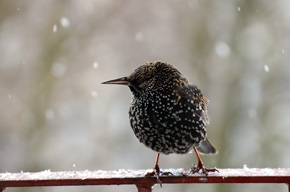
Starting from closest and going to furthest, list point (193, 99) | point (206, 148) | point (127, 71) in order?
point (193, 99)
point (206, 148)
point (127, 71)

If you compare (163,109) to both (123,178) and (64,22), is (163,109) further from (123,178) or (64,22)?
(64,22)

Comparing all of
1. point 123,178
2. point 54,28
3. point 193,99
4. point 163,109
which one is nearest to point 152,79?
point 163,109

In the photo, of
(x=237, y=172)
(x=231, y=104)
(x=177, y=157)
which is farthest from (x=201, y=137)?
(x=177, y=157)

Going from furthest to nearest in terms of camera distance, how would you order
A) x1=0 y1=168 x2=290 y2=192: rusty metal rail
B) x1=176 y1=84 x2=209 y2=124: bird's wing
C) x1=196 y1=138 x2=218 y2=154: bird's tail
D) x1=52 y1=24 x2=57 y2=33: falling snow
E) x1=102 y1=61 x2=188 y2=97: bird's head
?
x1=52 y1=24 x2=57 y2=33: falling snow
x1=196 y1=138 x2=218 y2=154: bird's tail
x1=176 y1=84 x2=209 y2=124: bird's wing
x1=102 y1=61 x2=188 y2=97: bird's head
x1=0 y1=168 x2=290 y2=192: rusty metal rail

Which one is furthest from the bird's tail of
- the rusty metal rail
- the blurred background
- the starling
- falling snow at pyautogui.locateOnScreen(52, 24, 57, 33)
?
falling snow at pyautogui.locateOnScreen(52, 24, 57, 33)

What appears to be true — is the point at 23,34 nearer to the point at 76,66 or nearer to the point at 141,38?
the point at 76,66

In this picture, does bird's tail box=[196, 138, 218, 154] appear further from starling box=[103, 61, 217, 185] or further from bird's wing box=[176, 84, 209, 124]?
starling box=[103, 61, 217, 185]

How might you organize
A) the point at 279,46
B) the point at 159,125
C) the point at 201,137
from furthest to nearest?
the point at 279,46, the point at 201,137, the point at 159,125
